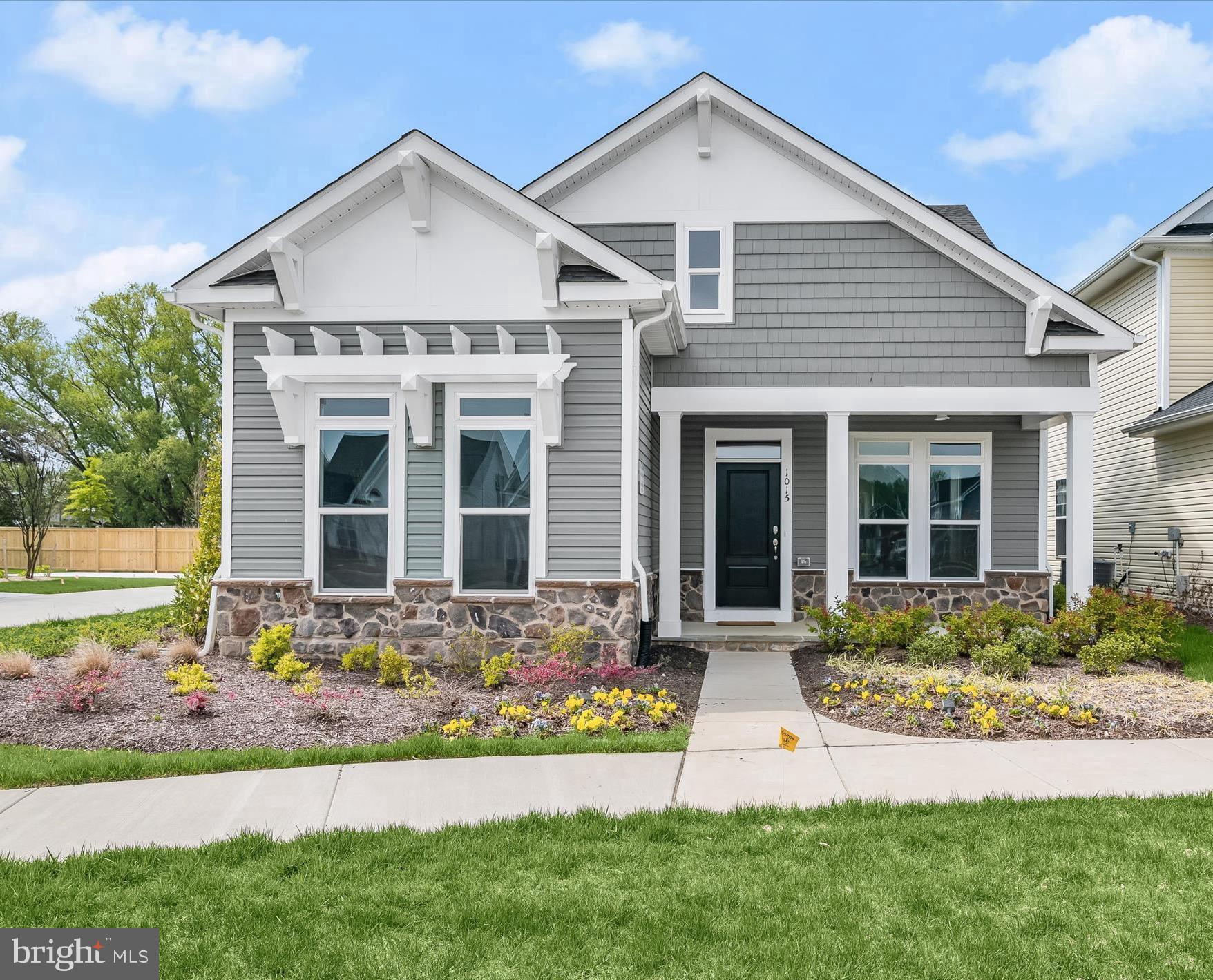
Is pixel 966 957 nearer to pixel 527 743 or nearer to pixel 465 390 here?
pixel 527 743

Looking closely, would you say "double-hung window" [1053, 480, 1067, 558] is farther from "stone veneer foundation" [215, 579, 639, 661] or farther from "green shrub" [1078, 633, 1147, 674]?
"stone veneer foundation" [215, 579, 639, 661]

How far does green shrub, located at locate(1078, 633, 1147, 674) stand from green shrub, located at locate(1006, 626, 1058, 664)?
265 mm

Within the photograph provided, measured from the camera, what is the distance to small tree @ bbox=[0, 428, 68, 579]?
87.0 ft

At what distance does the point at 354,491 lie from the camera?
908cm

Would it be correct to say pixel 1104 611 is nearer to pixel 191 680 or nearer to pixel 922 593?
pixel 922 593

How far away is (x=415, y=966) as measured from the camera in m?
3.17

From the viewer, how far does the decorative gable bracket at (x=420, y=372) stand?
8578 millimetres

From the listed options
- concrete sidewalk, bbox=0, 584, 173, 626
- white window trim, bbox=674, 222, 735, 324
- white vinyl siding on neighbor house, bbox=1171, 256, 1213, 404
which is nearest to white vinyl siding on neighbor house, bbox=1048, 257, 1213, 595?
white vinyl siding on neighbor house, bbox=1171, 256, 1213, 404

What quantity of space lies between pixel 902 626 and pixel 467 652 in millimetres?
4176

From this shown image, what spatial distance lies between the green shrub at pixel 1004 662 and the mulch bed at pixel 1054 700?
4.4 inches

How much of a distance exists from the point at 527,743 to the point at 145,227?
200 ft

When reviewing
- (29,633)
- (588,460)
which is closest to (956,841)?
(588,460)

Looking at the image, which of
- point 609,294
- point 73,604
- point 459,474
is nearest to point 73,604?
point 73,604

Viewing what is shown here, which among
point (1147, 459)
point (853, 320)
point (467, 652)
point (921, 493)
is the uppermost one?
point (853, 320)
